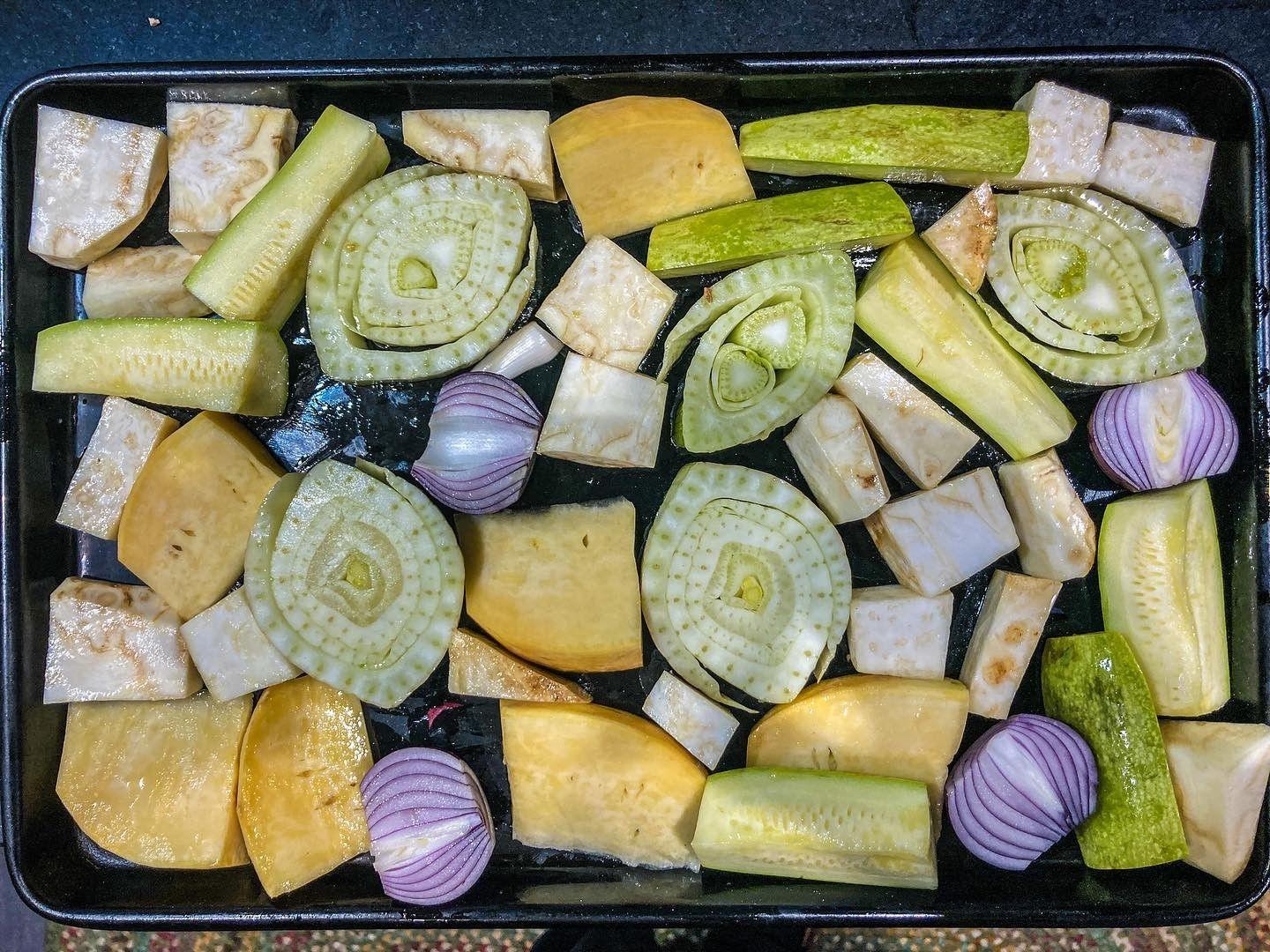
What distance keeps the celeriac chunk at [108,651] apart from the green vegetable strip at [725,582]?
1193 millimetres

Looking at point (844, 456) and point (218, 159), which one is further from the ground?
point (218, 159)

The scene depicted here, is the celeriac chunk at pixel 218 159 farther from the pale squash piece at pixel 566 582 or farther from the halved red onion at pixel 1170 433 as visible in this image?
the halved red onion at pixel 1170 433

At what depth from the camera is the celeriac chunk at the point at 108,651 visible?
2.20 m

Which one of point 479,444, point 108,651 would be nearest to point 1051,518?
point 479,444

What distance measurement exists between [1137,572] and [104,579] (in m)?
2.61

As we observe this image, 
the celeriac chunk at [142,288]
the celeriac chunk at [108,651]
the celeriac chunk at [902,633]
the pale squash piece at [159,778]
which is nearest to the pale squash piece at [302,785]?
the pale squash piece at [159,778]

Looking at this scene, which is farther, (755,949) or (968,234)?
(755,949)

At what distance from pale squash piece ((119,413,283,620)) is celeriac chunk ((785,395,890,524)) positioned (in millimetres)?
1337

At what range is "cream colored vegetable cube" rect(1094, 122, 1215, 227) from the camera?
2166 mm

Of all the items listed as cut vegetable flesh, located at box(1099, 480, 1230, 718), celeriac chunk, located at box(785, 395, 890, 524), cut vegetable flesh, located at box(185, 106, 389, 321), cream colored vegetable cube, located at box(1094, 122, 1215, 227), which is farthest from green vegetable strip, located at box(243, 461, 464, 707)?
cream colored vegetable cube, located at box(1094, 122, 1215, 227)

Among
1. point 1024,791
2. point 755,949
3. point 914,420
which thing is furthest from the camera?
point 755,949

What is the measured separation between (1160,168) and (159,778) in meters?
2.89

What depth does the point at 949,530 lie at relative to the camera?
217cm

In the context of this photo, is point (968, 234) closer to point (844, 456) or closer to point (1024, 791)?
point (844, 456)
